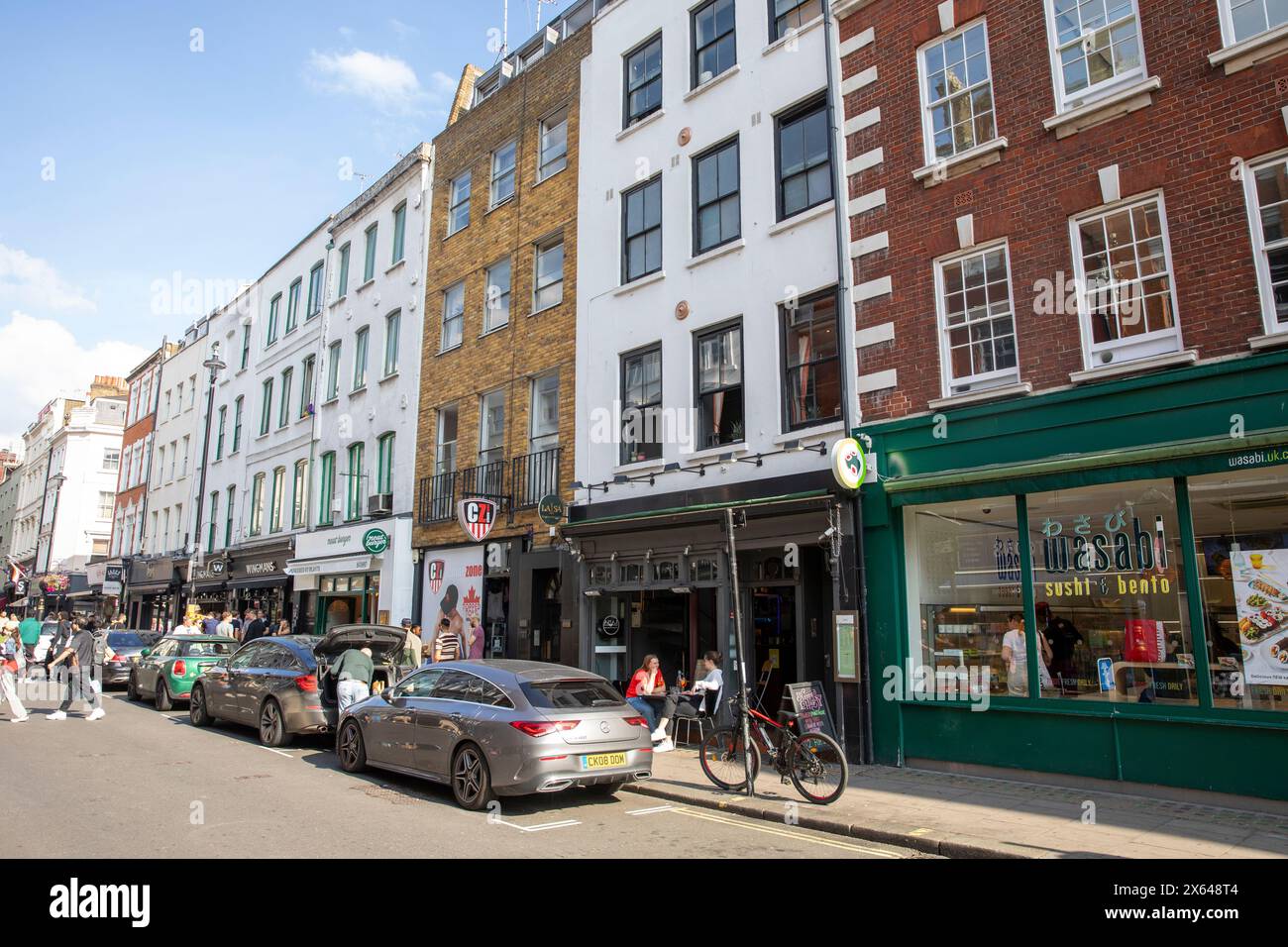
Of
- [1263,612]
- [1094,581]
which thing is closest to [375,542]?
[1094,581]

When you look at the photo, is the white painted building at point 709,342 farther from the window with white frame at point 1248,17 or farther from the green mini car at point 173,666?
the green mini car at point 173,666

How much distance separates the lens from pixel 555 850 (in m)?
6.94

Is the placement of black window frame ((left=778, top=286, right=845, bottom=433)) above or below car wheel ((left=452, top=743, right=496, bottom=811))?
above

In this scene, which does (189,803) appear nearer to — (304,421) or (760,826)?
(760,826)

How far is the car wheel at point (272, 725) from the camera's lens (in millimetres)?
12562

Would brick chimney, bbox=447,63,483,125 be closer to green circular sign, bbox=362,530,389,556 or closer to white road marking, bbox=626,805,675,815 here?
green circular sign, bbox=362,530,389,556

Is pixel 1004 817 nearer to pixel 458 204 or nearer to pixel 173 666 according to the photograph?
pixel 173 666

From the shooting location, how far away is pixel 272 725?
1279cm

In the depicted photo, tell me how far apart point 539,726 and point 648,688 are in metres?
4.39

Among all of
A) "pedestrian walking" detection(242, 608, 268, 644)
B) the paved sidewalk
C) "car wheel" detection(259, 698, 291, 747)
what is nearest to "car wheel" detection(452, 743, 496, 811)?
the paved sidewalk

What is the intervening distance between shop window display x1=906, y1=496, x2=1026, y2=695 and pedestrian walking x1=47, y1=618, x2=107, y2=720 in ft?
45.7

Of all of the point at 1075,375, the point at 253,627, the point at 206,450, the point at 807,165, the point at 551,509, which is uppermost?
the point at 807,165

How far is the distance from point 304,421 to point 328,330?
116 inches

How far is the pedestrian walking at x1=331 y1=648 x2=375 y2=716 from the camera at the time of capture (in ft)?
39.5
